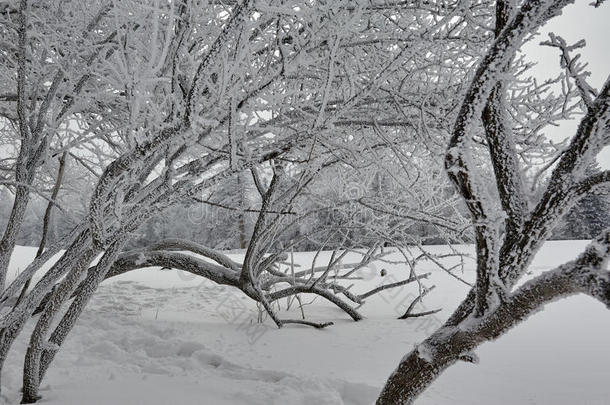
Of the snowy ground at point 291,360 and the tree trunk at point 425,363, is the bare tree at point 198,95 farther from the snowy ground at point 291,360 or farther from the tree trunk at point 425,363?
the tree trunk at point 425,363

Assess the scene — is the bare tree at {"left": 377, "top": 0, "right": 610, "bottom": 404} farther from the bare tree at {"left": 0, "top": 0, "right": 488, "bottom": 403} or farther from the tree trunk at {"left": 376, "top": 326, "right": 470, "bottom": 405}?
the bare tree at {"left": 0, "top": 0, "right": 488, "bottom": 403}

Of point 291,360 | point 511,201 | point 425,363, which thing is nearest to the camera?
point 511,201

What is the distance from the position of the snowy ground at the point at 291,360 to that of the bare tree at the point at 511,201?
5.25 feet

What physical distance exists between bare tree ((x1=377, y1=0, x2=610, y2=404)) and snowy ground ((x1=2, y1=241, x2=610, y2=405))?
5.25 ft

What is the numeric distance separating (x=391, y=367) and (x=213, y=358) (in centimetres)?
158

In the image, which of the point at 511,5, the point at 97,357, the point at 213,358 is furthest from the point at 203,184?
the point at 97,357

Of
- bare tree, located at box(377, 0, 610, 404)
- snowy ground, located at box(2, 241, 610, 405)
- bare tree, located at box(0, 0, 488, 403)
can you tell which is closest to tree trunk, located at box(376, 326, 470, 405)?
bare tree, located at box(377, 0, 610, 404)

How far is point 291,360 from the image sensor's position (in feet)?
11.5

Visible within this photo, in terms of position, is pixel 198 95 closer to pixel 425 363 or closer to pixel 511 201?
pixel 511 201

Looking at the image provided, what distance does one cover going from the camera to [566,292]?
115 cm

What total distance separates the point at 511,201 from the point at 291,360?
2747 mm

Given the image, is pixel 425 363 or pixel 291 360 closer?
pixel 425 363

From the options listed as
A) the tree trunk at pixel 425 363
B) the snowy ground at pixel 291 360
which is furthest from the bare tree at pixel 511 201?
the snowy ground at pixel 291 360

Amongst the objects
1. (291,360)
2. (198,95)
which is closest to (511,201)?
(198,95)
